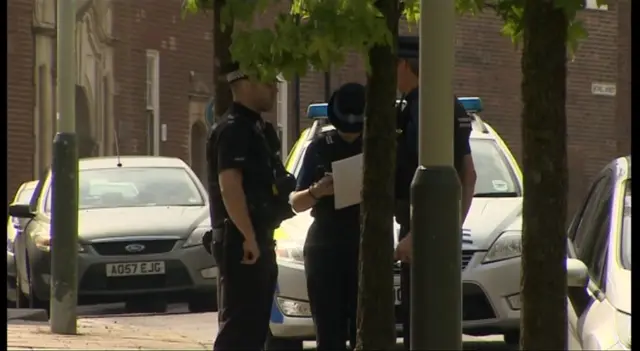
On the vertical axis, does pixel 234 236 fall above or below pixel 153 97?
below

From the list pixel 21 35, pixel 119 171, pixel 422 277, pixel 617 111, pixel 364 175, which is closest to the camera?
pixel 422 277

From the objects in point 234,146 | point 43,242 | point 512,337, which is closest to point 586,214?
point 234,146

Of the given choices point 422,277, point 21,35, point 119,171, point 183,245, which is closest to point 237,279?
point 422,277

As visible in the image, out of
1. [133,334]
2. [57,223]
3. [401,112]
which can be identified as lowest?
[133,334]

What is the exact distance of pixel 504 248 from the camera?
10734 millimetres

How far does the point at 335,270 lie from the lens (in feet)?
27.6

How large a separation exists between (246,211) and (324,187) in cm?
77

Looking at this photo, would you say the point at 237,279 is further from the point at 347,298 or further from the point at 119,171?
the point at 119,171

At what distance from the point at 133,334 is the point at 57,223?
3.33 ft

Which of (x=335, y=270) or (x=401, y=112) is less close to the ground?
(x=401, y=112)

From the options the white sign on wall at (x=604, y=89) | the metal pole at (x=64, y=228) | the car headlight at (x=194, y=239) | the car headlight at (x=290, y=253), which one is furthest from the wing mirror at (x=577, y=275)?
the white sign on wall at (x=604, y=89)

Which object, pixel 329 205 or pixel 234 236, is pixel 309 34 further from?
pixel 329 205

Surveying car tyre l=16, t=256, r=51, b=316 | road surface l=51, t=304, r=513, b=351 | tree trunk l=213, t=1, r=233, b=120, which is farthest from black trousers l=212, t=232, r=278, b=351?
car tyre l=16, t=256, r=51, b=316

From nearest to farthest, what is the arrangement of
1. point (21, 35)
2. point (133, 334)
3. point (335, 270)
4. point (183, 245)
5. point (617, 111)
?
point (335, 270), point (133, 334), point (183, 245), point (21, 35), point (617, 111)
